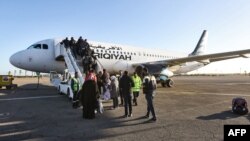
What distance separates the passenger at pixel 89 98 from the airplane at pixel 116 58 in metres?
9.04

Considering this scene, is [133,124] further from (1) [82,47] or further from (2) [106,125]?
(1) [82,47]

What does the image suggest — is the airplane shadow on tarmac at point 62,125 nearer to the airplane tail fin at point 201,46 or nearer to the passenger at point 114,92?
the passenger at point 114,92

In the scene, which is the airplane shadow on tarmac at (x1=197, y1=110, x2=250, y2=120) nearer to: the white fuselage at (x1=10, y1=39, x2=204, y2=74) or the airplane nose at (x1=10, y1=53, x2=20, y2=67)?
the white fuselage at (x1=10, y1=39, x2=204, y2=74)

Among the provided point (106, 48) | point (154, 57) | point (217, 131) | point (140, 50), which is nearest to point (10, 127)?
point (217, 131)

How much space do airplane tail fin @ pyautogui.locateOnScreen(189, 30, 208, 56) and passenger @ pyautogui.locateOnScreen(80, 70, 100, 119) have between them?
100 ft

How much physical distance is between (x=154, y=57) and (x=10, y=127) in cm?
2279

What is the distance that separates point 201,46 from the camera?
128 ft

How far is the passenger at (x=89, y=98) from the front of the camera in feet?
30.2

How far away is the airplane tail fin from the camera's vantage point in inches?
1512

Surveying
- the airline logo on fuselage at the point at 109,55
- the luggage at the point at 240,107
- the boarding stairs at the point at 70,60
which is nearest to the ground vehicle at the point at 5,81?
the boarding stairs at the point at 70,60

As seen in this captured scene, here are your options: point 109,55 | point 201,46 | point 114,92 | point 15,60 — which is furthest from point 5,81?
point 201,46

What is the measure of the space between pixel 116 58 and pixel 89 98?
14926 millimetres

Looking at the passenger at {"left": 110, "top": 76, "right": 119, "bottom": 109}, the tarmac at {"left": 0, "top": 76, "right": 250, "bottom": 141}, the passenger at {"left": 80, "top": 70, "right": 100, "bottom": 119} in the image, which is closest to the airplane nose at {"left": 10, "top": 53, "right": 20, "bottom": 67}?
the tarmac at {"left": 0, "top": 76, "right": 250, "bottom": 141}

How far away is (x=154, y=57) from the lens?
95.6ft
